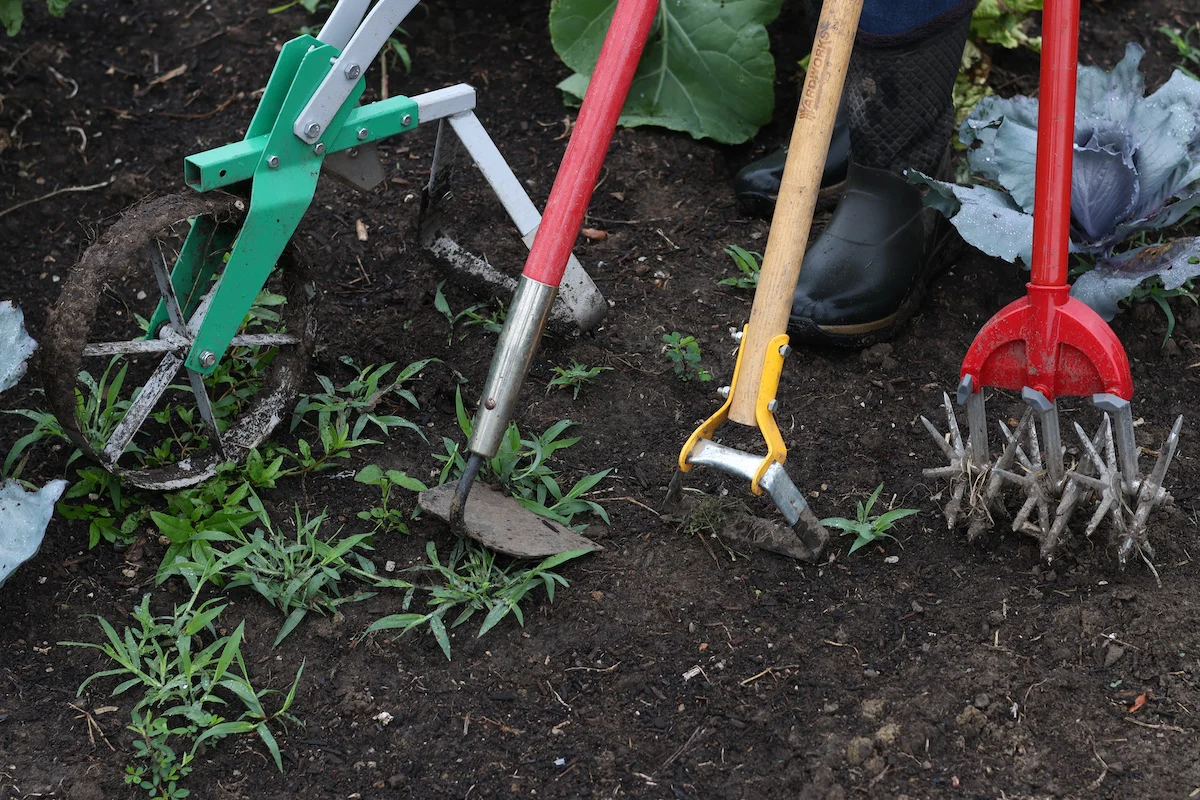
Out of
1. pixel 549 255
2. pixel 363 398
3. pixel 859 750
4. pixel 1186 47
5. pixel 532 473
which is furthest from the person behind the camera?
pixel 1186 47

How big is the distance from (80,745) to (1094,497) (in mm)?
1559

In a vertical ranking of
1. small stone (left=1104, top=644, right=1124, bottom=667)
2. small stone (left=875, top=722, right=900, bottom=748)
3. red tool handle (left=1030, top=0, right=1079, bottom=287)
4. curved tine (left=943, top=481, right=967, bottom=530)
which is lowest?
small stone (left=875, top=722, right=900, bottom=748)

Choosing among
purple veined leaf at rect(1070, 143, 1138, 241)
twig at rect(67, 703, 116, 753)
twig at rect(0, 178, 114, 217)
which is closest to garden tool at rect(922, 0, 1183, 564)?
purple veined leaf at rect(1070, 143, 1138, 241)

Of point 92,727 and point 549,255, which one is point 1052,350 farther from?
point 92,727

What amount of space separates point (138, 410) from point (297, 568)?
0.38 metres

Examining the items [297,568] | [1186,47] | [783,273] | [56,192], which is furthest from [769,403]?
[1186,47]

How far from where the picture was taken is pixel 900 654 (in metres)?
1.62

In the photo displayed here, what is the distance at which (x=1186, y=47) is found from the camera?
2.87 meters

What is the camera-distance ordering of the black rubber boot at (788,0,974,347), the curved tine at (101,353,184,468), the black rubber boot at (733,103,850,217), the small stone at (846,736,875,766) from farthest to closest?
the black rubber boot at (733,103,850,217), the black rubber boot at (788,0,974,347), the curved tine at (101,353,184,468), the small stone at (846,736,875,766)

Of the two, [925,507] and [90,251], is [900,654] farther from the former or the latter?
[90,251]

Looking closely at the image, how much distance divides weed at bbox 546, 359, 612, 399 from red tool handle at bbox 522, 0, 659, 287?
414 mm

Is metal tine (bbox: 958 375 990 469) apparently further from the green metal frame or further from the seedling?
the green metal frame

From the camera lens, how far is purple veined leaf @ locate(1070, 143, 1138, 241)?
2.10 metres

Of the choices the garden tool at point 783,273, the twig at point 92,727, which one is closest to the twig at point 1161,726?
the garden tool at point 783,273
